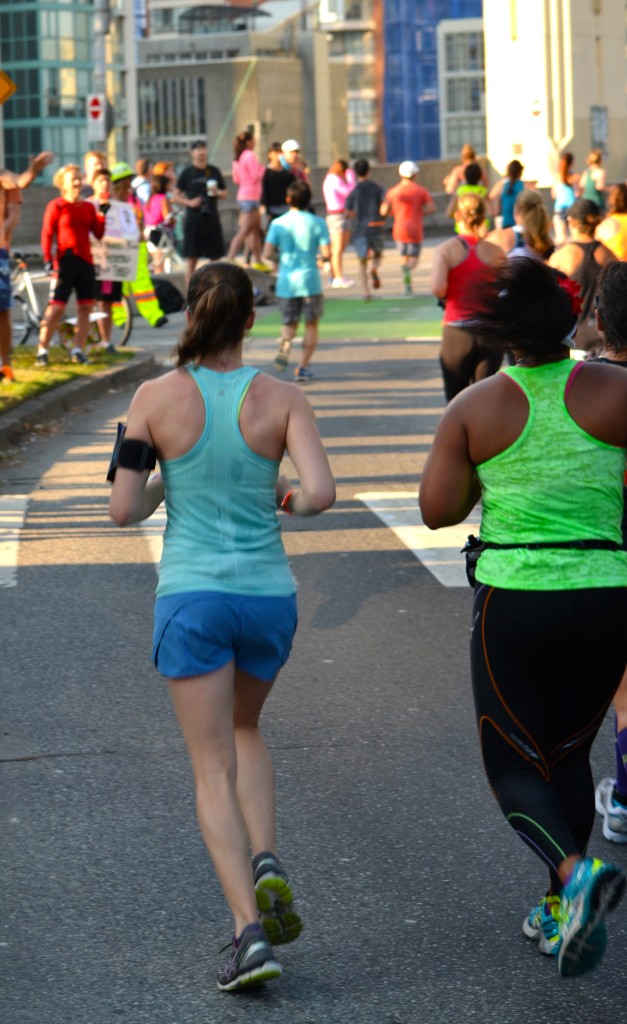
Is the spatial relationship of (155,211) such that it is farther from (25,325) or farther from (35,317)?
(35,317)

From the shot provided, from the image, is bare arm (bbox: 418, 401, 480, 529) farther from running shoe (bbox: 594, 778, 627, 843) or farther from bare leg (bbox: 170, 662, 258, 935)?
running shoe (bbox: 594, 778, 627, 843)

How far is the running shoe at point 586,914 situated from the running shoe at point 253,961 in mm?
659

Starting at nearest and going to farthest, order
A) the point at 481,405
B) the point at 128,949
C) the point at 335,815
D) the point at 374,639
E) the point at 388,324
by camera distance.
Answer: the point at 481,405 → the point at 128,949 → the point at 335,815 → the point at 374,639 → the point at 388,324

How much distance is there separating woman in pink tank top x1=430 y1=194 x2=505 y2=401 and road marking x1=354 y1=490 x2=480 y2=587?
0.73m

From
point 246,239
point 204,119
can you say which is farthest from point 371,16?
point 246,239

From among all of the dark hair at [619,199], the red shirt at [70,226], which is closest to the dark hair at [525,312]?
the dark hair at [619,199]

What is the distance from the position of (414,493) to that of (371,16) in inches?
4993

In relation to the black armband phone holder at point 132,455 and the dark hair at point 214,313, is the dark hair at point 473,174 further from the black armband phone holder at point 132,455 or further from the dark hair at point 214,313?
the black armband phone holder at point 132,455

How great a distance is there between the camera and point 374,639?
7.73m

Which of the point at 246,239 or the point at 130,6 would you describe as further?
the point at 130,6

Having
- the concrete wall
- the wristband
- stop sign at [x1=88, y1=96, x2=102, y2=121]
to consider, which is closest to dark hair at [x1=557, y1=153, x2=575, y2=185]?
stop sign at [x1=88, y1=96, x2=102, y2=121]

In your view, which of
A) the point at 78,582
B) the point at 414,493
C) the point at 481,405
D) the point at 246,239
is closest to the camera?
the point at 481,405

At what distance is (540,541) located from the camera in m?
4.04

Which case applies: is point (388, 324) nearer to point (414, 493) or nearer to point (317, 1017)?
point (414, 493)
